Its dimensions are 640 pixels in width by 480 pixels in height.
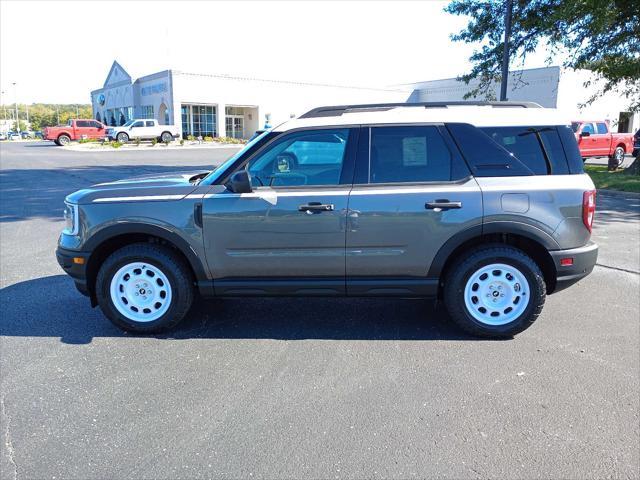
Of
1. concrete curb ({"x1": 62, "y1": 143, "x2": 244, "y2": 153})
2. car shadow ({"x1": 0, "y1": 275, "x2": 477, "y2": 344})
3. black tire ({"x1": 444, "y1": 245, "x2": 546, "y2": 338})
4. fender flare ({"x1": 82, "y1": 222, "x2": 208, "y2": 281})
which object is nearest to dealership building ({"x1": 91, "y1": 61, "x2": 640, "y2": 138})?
concrete curb ({"x1": 62, "y1": 143, "x2": 244, "y2": 153})

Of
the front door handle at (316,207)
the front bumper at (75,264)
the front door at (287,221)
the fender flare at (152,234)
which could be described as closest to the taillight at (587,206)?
the front door at (287,221)

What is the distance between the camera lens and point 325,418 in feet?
10.3

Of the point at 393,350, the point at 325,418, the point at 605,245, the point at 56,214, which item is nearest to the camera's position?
the point at 325,418

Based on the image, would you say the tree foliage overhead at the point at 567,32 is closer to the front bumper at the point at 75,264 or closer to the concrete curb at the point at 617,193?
the concrete curb at the point at 617,193

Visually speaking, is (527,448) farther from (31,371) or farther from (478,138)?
(31,371)

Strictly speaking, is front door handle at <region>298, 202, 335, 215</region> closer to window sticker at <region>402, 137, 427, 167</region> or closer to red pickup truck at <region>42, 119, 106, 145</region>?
window sticker at <region>402, 137, 427, 167</region>

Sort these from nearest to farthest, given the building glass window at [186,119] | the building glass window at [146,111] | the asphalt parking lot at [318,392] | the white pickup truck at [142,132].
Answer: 1. the asphalt parking lot at [318,392]
2. the white pickup truck at [142,132]
3. the building glass window at [186,119]
4. the building glass window at [146,111]

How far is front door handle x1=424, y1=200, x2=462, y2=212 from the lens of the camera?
407cm

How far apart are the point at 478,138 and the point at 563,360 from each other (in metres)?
1.90

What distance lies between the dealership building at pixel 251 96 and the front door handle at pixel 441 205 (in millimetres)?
36130

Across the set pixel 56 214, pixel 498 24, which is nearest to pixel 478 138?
pixel 56 214

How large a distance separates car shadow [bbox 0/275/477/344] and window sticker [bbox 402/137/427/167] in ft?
4.88

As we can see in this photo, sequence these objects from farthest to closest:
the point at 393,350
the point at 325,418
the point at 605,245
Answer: the point at 605,245 → the point at 393,350 → the point at 325,418

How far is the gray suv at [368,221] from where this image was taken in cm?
411
